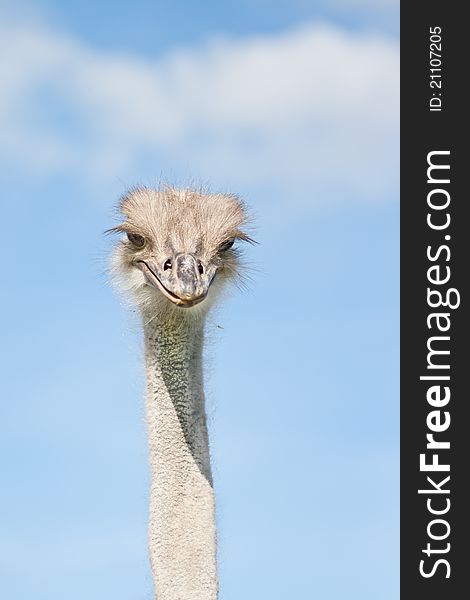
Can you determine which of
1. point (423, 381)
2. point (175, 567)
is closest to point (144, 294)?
point (175, 567)

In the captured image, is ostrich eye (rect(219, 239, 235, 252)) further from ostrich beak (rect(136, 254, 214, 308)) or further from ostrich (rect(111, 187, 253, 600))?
ostrich beak (rect(136, 254, 214, 308))

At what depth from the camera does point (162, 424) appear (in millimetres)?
5809

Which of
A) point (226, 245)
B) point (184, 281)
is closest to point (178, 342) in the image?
point (226, 245)

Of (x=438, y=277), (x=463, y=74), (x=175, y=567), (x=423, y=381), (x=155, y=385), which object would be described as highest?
(x=463, y=74)

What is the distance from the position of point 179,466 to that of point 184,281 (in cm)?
80

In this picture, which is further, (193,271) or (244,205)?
(244,205)

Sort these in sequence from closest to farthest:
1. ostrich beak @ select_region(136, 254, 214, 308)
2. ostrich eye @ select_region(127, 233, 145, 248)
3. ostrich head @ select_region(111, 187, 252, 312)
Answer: ostrich beak @ select_region(136, 254, 214, 308) → ostrich head @ select_region(111, 187, 252, 312) → ostrich eye @ select_region(127, 233, 145, 248)

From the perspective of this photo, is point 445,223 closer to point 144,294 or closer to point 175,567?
point 144,294

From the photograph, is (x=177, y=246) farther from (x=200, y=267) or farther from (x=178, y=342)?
(x=178, y=342)

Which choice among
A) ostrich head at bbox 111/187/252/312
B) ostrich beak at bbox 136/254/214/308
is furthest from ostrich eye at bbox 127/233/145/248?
ostrich beak at bbox 136/254/214/308

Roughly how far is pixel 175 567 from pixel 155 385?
2.51 ft

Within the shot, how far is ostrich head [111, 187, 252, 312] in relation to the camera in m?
5.45

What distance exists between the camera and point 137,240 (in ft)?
19.2

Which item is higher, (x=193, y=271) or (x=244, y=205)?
(x=244, y=205)
